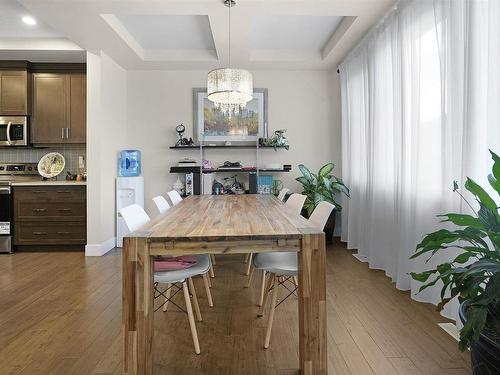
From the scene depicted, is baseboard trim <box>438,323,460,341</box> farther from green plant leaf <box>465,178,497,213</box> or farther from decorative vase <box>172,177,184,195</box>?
decorative vase <box>172,177,184,195</box>

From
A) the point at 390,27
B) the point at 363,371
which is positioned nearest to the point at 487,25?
the point at 390,27

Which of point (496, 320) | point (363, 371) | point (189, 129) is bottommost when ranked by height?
point (363, 371)

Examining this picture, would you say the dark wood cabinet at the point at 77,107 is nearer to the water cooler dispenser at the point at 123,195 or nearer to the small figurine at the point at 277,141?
the water cooler dispenser at the point at 123,195

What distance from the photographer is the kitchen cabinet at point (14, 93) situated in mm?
4984

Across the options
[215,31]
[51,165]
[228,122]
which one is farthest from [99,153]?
[215,31]

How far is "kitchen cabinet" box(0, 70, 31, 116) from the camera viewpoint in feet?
16.4

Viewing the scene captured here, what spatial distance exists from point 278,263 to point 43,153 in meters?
4.68

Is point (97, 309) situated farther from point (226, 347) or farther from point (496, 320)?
point (496, 320)

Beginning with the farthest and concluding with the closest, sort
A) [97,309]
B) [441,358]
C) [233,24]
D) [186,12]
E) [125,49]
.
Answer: [125,49] → [233,24] → [186,12] → [97,309] → [441,358]

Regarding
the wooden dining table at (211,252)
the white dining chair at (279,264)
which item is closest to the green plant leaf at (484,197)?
the wooden dining table at (211,252)

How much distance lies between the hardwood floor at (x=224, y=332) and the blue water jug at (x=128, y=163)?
197cm

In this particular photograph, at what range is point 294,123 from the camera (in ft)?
18.5

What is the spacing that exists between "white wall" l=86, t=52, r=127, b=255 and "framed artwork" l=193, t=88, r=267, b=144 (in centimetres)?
130

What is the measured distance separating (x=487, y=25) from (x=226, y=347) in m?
2.57
